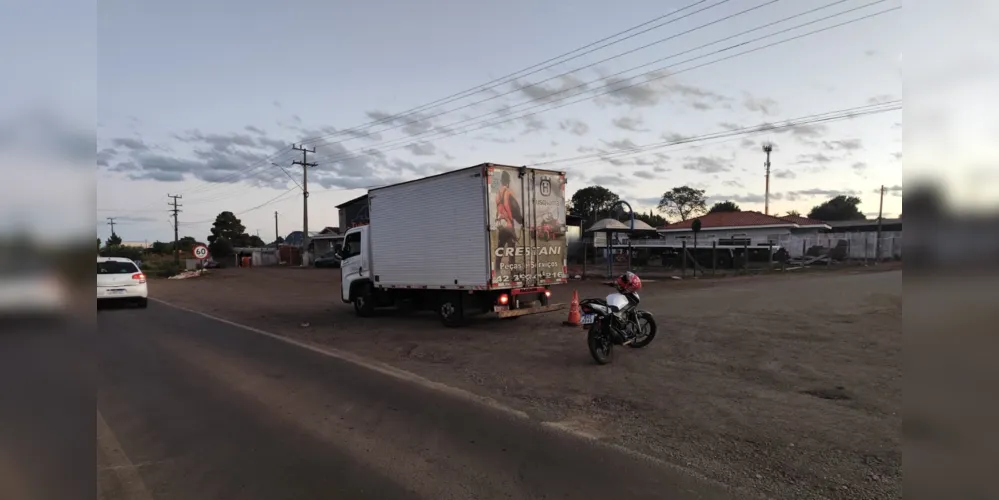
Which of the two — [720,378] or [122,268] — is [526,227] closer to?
[720,378]

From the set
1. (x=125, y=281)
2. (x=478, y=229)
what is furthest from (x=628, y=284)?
(x=125, y=281)

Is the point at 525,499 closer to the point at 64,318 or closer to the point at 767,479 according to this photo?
the point at 767,479

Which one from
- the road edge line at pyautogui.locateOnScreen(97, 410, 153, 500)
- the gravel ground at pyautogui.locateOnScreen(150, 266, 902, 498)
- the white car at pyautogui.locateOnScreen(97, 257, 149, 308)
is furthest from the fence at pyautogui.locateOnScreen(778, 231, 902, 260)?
the white car at pyautogui.locateOnScreen(97, 257, 149, 308)

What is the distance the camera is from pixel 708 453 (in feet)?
14.3

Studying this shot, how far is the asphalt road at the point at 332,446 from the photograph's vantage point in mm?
3770

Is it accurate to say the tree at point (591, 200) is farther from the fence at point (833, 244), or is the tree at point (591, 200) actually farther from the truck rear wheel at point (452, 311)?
the truck rear wheel at point (452, 311)

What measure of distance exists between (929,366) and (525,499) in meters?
2.90

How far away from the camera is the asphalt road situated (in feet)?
12.4

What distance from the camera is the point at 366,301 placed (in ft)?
46.0

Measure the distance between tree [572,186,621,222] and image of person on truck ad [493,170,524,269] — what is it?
66825 mm

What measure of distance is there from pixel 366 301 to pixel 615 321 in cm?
800

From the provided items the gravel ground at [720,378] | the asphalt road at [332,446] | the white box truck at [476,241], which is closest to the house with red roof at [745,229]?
the gravel ground at [720,378]

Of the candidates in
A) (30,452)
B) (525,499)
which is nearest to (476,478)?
(525,499)

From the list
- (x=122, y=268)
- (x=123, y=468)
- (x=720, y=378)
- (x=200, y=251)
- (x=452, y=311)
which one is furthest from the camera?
(x=200, y=251)
